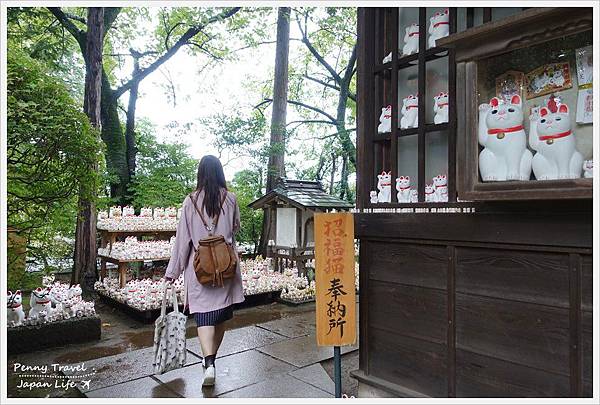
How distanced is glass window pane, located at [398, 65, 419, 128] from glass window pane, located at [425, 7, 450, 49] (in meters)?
0.26

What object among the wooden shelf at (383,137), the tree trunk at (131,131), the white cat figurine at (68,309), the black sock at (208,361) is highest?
the tree trunk at (131,131)

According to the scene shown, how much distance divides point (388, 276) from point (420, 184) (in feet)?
2.42

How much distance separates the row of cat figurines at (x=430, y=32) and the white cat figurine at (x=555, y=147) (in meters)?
1.00

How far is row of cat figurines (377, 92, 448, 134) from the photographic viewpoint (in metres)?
3.21

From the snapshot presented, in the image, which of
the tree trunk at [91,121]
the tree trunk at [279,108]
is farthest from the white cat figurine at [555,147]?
the tree trunk at [279,108]

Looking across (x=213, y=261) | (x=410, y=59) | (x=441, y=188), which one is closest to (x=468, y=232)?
(x=441, y=188)

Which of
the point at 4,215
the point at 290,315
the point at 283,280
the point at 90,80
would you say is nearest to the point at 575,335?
the point at 4,215

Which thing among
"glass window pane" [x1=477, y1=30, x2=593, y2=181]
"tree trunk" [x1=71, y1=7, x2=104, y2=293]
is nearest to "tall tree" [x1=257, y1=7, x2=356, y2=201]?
"tree trunk" [x1=71, y1=7, x2=104, y2=293]

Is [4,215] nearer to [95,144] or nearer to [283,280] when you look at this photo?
[95,144]

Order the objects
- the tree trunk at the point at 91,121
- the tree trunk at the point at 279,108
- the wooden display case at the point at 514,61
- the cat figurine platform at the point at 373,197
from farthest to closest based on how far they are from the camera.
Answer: the tree trunk at the point at 279,108 → the tree trunk at the point at 91,121 → the cat figurine platform at the point at 373,197 → the wooden display case at the point at 514,61

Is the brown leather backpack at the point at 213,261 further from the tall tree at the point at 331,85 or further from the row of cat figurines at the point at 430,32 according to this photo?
the tall tree at the point at 331,85

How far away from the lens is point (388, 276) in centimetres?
347

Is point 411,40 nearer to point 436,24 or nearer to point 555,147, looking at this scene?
point 436,24

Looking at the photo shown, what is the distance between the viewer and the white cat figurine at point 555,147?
8.20 feet
